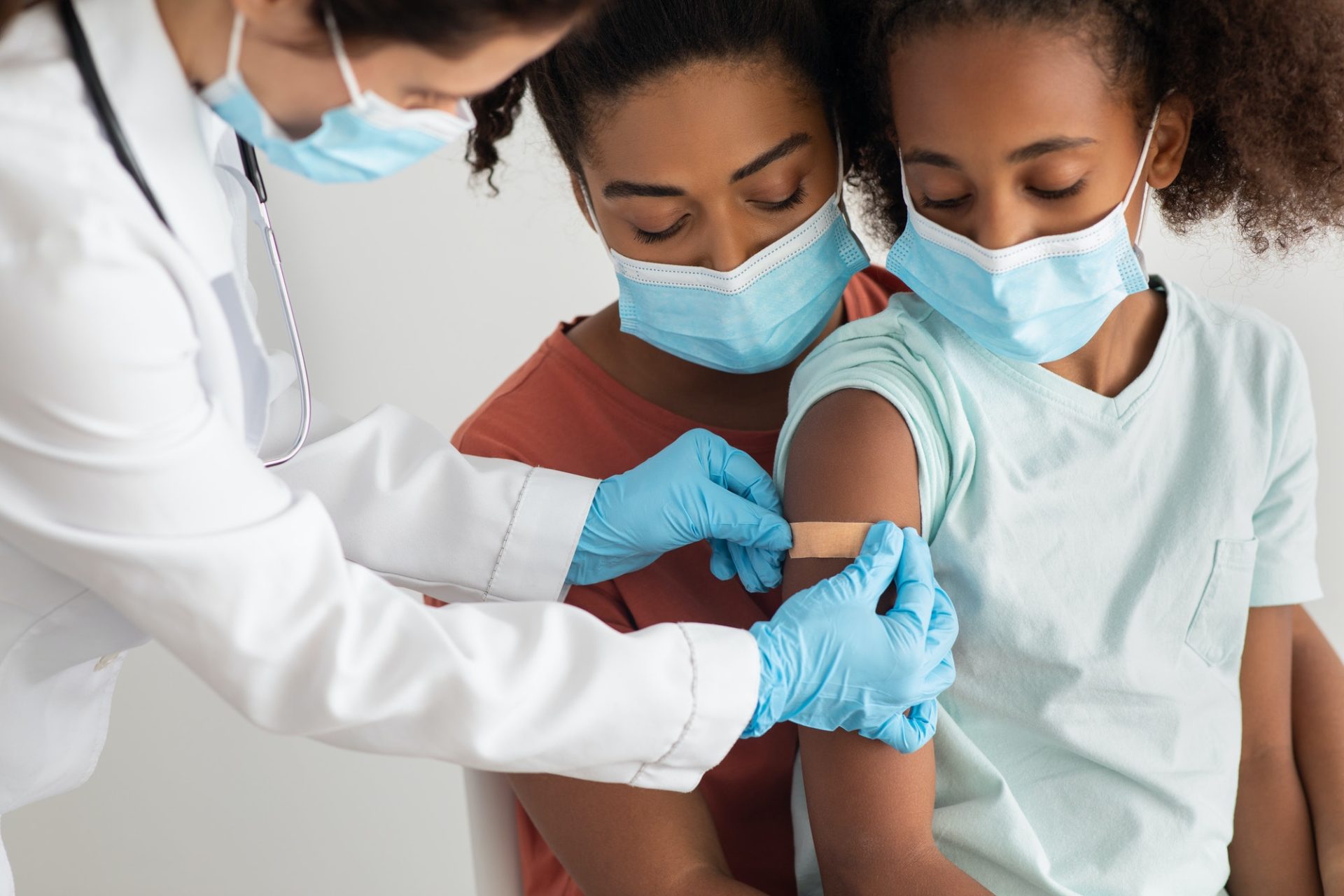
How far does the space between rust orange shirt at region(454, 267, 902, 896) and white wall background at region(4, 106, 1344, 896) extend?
379mm

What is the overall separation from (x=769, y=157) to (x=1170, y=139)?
0.47 m

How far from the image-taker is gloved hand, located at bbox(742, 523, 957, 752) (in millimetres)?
1294

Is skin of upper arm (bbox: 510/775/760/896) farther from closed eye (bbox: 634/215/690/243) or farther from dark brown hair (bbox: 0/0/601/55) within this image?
dark brown hair (bbox: 0/0/601/55)

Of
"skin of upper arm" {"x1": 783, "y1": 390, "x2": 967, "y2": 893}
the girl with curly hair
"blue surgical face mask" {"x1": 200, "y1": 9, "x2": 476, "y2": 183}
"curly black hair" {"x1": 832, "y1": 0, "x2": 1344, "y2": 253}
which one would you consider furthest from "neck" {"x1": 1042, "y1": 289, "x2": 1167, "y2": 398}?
"blue surgical face mask" {"x1": 200, "y1": 9, "x2": 476, "y2": 183}

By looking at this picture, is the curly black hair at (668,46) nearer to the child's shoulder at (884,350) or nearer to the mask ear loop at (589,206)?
the mask ear loop at (589,206)

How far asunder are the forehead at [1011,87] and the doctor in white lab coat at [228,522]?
441 mm

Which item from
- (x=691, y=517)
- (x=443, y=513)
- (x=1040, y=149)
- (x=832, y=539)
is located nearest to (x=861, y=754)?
(x=832, y=539)

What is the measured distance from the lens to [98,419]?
998mm

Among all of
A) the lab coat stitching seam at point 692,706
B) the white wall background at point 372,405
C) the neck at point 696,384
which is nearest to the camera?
the lab coat stitching seam at point 692,706

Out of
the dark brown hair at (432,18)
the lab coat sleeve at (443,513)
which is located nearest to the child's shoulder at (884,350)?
the lab coat sleeve at (443,513)

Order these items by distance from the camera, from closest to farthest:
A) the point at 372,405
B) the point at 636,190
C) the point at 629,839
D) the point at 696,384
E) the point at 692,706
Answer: the point at 692,706 < the point at 629,839 < the point at 636,190 < the point at 696,384 < the point at 372,405

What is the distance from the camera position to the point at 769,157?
1.54 meters

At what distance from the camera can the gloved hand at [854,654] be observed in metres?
1.29

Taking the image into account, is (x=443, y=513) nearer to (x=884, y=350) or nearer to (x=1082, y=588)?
(x=884, y=350)
